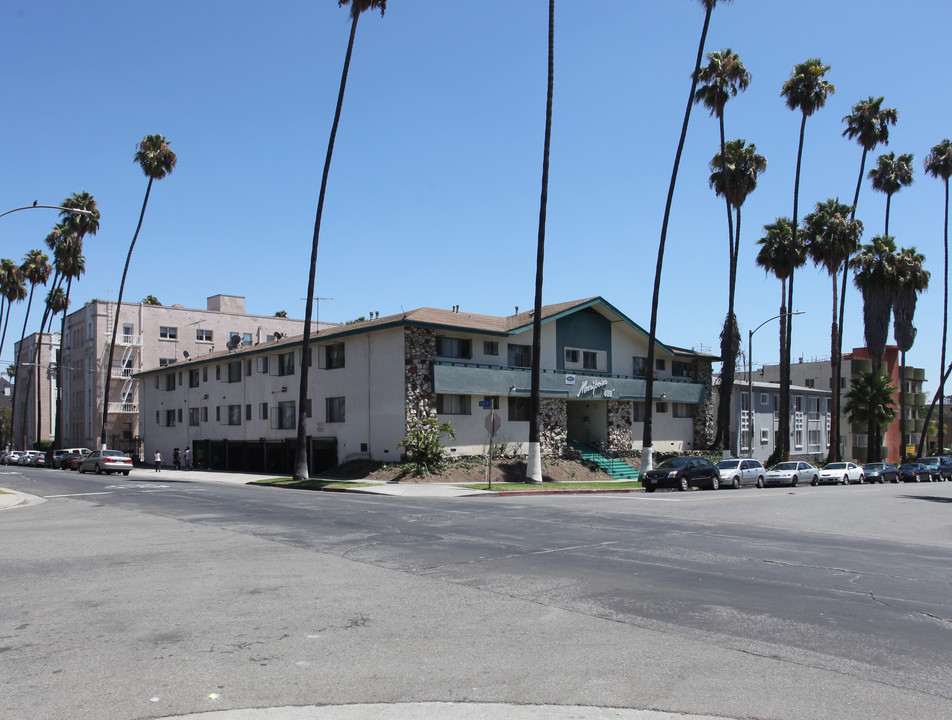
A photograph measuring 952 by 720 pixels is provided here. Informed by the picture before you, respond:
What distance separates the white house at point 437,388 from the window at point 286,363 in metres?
0.07

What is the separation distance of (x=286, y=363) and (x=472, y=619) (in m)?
37.2

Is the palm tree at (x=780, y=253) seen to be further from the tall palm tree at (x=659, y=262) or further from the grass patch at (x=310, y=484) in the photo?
the grass patch at (x=310, y=484)

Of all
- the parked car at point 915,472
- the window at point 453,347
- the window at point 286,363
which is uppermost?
the window at point 453,347

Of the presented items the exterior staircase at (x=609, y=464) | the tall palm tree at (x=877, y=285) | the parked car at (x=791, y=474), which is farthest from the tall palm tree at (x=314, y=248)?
the tall palm tree at (x=877, y=285)

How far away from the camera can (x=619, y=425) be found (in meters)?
46.0

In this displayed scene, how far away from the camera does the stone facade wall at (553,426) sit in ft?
136

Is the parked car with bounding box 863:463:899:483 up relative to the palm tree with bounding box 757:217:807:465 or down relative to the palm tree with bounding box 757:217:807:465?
down

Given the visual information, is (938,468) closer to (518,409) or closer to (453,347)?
(518,409)

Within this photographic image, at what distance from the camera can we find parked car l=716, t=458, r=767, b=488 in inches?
1433

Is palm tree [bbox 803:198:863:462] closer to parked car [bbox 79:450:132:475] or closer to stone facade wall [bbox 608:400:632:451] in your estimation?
stone facade wall [bbox 608:400:632:451]

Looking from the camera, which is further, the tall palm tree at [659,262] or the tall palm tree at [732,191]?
the tall palm tree at [732,191]

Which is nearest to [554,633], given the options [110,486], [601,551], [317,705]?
[317,705]

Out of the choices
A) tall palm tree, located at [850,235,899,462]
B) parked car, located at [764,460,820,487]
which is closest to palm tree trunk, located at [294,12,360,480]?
parked car, located at [764,460,820,487]

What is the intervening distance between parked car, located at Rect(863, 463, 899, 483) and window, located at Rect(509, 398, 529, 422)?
22537 millimetres
